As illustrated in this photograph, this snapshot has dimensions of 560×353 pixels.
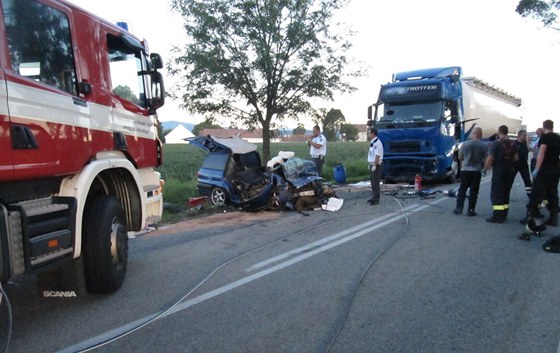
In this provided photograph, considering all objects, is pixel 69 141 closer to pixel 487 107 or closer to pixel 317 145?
pixel 317 145

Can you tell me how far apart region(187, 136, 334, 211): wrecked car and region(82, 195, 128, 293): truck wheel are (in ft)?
17.1

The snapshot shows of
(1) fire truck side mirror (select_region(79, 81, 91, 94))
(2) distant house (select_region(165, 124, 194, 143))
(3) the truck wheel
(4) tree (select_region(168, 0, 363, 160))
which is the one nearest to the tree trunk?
(4) tree (select_region(168, 0, 363, 160))

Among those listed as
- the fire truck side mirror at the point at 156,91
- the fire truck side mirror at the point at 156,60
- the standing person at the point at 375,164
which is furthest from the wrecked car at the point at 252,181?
the fire truck side mirror at the point at 156,60

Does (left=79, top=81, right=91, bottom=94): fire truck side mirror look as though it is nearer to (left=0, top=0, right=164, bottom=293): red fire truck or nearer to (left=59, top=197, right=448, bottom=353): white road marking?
(left=0, top=0, right=164, bottom=293): red fire truck

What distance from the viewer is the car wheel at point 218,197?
10391mm

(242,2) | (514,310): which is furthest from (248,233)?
(242,2)

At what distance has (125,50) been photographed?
534 cm

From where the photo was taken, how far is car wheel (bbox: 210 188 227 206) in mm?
10391

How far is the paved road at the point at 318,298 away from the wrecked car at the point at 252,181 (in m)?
2.48

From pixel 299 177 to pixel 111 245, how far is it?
620 cm

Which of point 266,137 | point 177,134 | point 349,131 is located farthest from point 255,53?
point 177,134

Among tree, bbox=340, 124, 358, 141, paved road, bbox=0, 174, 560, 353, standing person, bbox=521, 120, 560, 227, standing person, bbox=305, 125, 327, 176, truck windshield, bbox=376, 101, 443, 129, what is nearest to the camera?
paved road, bbox=0, 174, 560, 353

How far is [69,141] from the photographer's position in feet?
13.1

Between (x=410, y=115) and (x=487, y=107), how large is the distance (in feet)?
21.4
